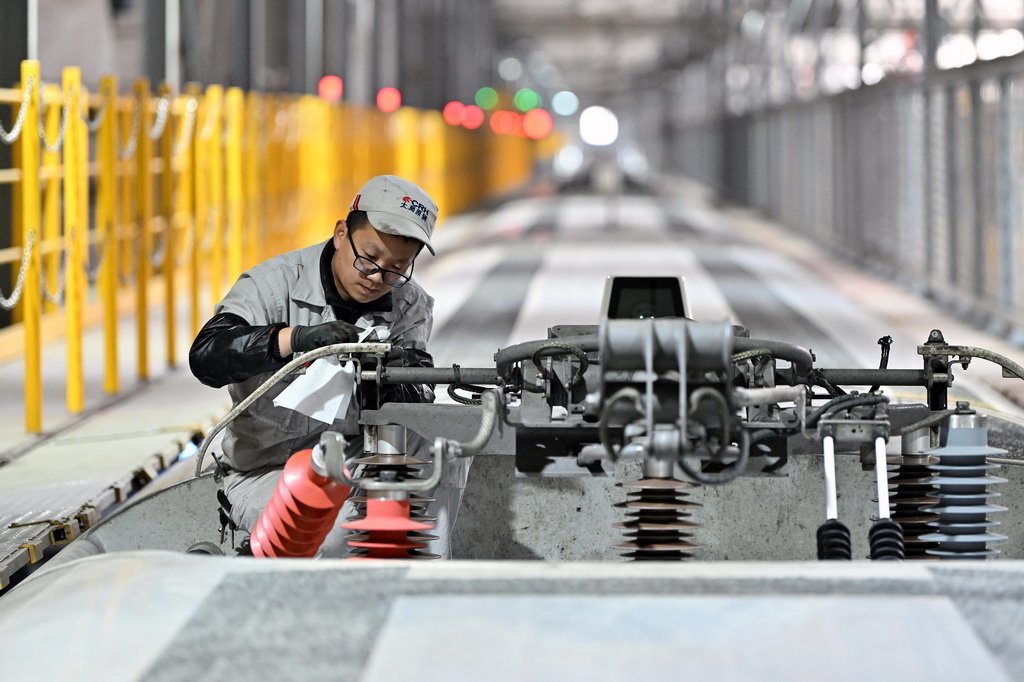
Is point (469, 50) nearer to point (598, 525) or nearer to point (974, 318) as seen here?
point (974, 318)

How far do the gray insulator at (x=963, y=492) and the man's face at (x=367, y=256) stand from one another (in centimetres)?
141

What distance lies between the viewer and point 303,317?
3.83 meters

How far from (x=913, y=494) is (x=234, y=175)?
8.48m

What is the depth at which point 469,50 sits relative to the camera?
40469 millimetres

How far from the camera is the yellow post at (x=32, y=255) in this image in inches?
262

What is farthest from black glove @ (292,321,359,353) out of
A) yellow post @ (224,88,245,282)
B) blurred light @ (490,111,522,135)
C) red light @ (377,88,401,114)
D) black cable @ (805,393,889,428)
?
blurred light @ (490,111,522,135)

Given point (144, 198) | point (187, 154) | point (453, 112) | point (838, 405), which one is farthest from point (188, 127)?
point (453, 112)

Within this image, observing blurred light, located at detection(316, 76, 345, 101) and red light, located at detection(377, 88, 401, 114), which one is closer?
blurred light, located at detection(316, 76, 345, 101)

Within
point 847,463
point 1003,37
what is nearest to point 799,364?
point 847,463

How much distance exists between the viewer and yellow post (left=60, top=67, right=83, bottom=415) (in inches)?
287

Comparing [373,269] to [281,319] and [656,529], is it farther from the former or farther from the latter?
[656,529]

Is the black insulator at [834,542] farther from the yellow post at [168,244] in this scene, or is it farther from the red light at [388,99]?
the red light at [388,99]

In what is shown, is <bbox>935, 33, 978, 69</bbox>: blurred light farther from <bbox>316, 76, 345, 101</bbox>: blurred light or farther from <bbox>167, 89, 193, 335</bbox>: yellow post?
<bbox>316, 76, 345, 101</bbox>: blurred light

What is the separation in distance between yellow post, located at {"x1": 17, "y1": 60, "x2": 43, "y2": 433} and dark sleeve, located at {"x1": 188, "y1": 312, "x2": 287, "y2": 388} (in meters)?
3.39
